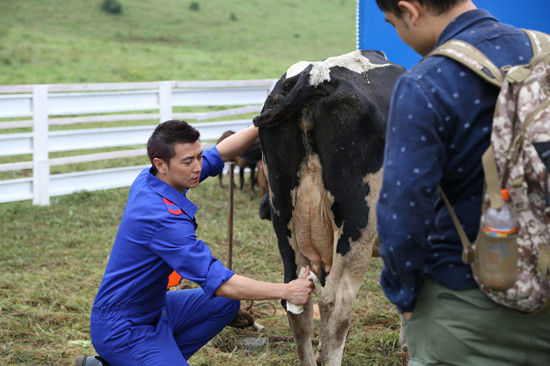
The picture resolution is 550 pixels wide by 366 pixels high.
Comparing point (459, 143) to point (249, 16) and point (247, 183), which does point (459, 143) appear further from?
point (249, 16)

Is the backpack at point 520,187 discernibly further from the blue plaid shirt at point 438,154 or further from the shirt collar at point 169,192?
the shirt collar at point 169,192

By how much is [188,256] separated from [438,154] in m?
1.46

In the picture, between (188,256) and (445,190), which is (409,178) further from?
(188,256)

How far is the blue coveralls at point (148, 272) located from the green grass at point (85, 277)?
0.95m

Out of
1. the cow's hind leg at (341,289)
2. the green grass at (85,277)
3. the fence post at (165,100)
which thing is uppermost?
the fence post at (165,100)

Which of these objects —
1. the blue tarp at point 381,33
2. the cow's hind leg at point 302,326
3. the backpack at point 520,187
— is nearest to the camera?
the backpack at point 520,187

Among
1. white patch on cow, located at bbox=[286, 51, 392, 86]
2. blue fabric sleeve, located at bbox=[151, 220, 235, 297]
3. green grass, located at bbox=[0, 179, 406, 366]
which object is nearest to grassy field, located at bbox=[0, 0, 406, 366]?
green grass, located at bbox=[0, 179, 406, 366]

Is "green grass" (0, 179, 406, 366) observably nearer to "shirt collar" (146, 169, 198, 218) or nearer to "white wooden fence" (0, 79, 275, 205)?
"white wooden fence" (0, 79, 275, 205)

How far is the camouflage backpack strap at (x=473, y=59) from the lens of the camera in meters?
1.69

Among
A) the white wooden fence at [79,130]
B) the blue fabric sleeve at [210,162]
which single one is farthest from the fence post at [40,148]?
the blue fabric sleeve at [210,162]

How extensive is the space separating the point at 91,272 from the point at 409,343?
4.44 metres

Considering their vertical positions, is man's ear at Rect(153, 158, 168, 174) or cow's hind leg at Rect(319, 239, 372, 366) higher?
man's ear at Rect(153, 158, 168, 174)

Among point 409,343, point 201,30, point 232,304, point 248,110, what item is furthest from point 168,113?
point 201,30

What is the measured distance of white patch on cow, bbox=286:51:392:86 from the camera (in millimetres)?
3125
